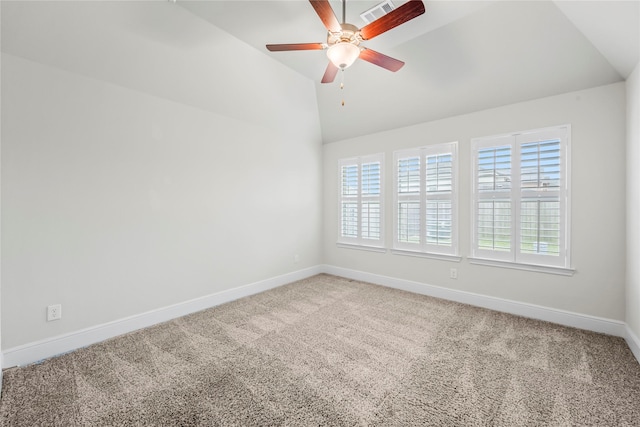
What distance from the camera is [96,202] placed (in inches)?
101

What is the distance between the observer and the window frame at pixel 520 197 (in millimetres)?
2900

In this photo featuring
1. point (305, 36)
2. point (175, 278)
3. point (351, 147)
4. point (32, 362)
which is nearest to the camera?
point (32, 362)

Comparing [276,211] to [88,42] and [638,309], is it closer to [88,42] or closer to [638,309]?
[88,42]

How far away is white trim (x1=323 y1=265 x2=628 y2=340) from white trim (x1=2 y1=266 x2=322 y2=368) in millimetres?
2063

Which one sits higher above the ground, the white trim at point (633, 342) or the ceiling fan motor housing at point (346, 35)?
the ceiling fan motor housing at point (346, 35)

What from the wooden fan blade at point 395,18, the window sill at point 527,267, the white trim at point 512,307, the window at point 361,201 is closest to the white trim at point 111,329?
the window at point 361,201

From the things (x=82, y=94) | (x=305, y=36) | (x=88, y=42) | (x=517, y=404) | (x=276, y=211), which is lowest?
(x=517, y=404)

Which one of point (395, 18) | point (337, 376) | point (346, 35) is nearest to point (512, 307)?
point (337, 376)

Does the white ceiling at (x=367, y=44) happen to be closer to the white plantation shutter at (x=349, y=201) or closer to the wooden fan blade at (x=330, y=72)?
the wooden fan blade at (x=330, y=72)

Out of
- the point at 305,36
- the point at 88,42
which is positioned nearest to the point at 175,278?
the point at 88,42

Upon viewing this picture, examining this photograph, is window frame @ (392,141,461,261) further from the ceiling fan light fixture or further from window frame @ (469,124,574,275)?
the ceiling fan light fixture

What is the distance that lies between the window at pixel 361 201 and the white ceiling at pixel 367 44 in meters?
1.42

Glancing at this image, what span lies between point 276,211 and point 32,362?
2982 mm

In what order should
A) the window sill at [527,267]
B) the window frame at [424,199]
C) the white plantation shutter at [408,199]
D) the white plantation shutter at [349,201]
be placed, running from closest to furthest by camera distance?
the window sill at [527,267], the window frame at [424,199], the white plantation shutter at [408,199], the white plantation shutter at [349,201]
